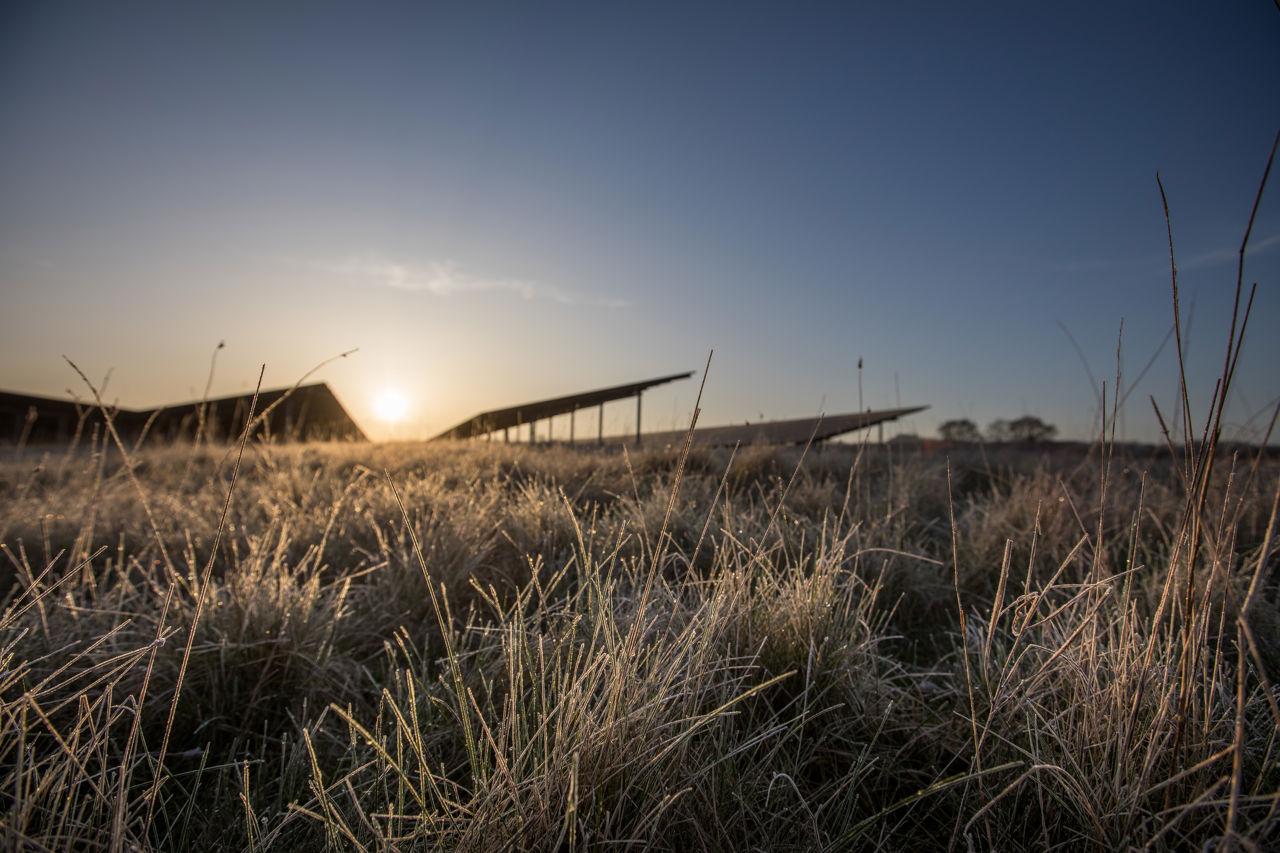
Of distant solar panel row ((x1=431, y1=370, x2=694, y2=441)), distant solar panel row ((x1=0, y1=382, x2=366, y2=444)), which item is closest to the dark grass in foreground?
distant solar panel row ((x1=431, y1=370, x2=694, y2=441))

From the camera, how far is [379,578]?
2545mm

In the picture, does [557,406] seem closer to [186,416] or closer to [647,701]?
[186,416]

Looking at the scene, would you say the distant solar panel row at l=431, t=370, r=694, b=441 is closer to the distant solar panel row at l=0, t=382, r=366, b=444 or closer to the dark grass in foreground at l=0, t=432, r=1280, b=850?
the distant solar panel row at l=0, t=382, r=366, b=444

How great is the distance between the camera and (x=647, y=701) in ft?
4.12

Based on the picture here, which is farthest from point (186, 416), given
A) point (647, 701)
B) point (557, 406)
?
point (647, 701)

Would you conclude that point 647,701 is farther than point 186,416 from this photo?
No

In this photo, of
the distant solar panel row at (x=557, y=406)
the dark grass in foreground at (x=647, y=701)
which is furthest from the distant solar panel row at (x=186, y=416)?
the dark grass in foreground at (x=647, y=701)

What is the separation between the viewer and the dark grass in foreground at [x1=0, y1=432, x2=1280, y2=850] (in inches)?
41.5

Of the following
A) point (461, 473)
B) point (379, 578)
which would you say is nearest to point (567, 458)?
point (461, 473)

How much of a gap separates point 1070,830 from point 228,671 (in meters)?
2.08

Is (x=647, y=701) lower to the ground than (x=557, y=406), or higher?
lower

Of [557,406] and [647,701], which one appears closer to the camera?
[647,701]

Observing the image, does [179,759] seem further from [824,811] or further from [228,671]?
[824,811]

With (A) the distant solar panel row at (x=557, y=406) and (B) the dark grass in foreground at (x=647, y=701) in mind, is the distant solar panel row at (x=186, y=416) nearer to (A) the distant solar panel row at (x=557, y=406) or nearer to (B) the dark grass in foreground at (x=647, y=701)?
(A) the distant solar panel row at (x=557, y=406)
